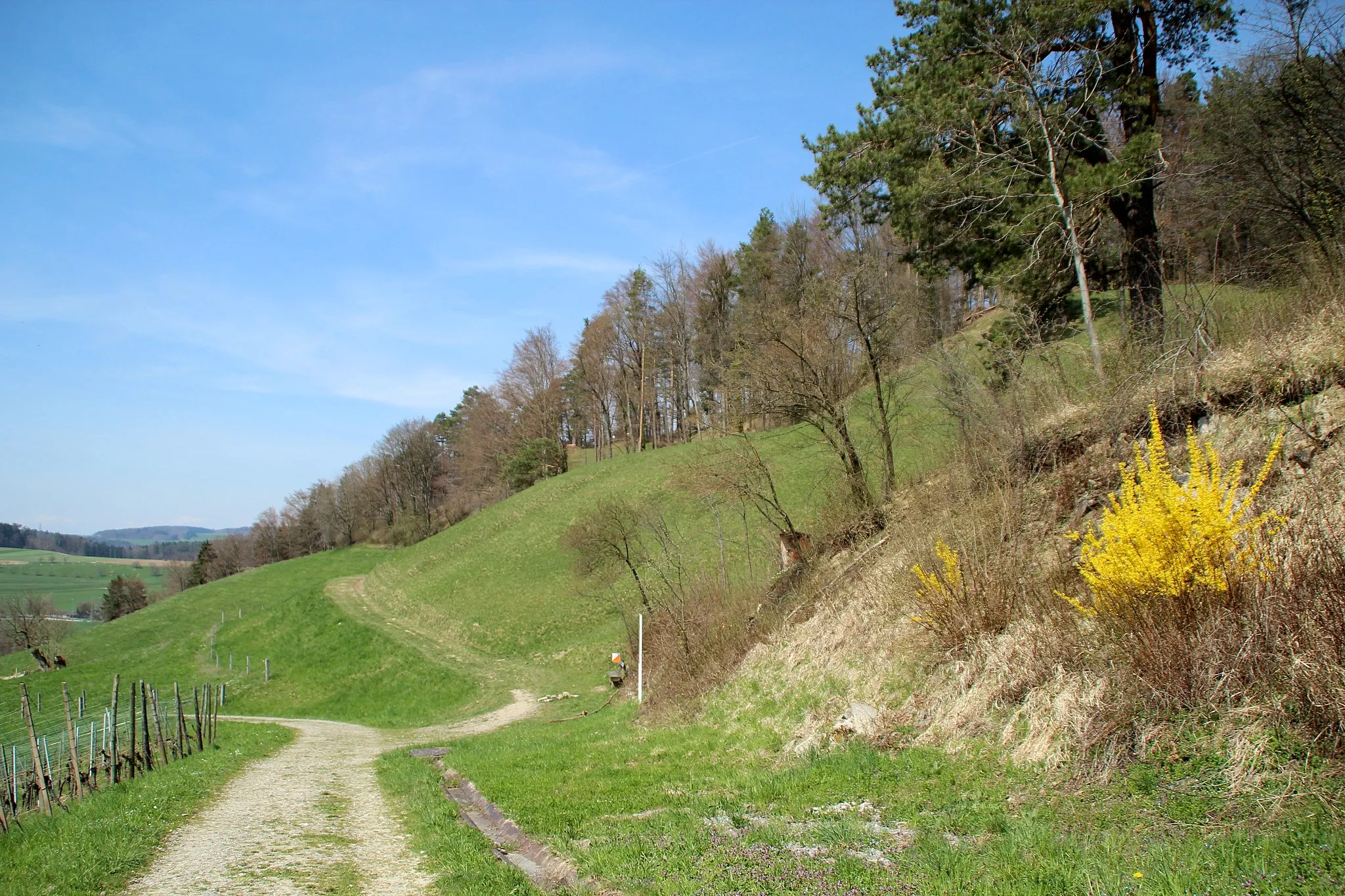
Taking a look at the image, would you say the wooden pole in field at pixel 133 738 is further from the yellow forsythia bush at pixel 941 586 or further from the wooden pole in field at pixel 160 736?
the yellow forsythia bush at pixel 941 586

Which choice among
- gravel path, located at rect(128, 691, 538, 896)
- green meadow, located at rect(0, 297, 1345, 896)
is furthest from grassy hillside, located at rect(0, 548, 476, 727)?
gravel path, located at rect(128, 691, 538, 896)

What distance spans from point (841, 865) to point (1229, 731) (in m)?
2.79

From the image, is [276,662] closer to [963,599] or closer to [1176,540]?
[963,599]

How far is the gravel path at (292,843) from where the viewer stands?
6.78 m

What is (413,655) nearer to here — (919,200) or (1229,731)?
(919,200)

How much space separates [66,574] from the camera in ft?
524

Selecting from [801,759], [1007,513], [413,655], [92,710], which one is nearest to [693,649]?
[801,759]

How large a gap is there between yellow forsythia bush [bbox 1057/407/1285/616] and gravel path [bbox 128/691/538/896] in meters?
6.62

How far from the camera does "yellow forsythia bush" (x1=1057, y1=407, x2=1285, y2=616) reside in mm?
5645

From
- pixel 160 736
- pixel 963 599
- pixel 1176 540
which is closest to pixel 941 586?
pixel 963 599

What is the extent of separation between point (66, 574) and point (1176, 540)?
20577 centimetres

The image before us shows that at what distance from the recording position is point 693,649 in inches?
634

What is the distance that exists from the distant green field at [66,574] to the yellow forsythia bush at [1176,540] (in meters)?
118

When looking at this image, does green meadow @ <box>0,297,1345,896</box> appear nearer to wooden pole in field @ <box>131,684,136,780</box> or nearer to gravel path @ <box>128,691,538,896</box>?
gravel path @ <box>128,691,538,896</box>
